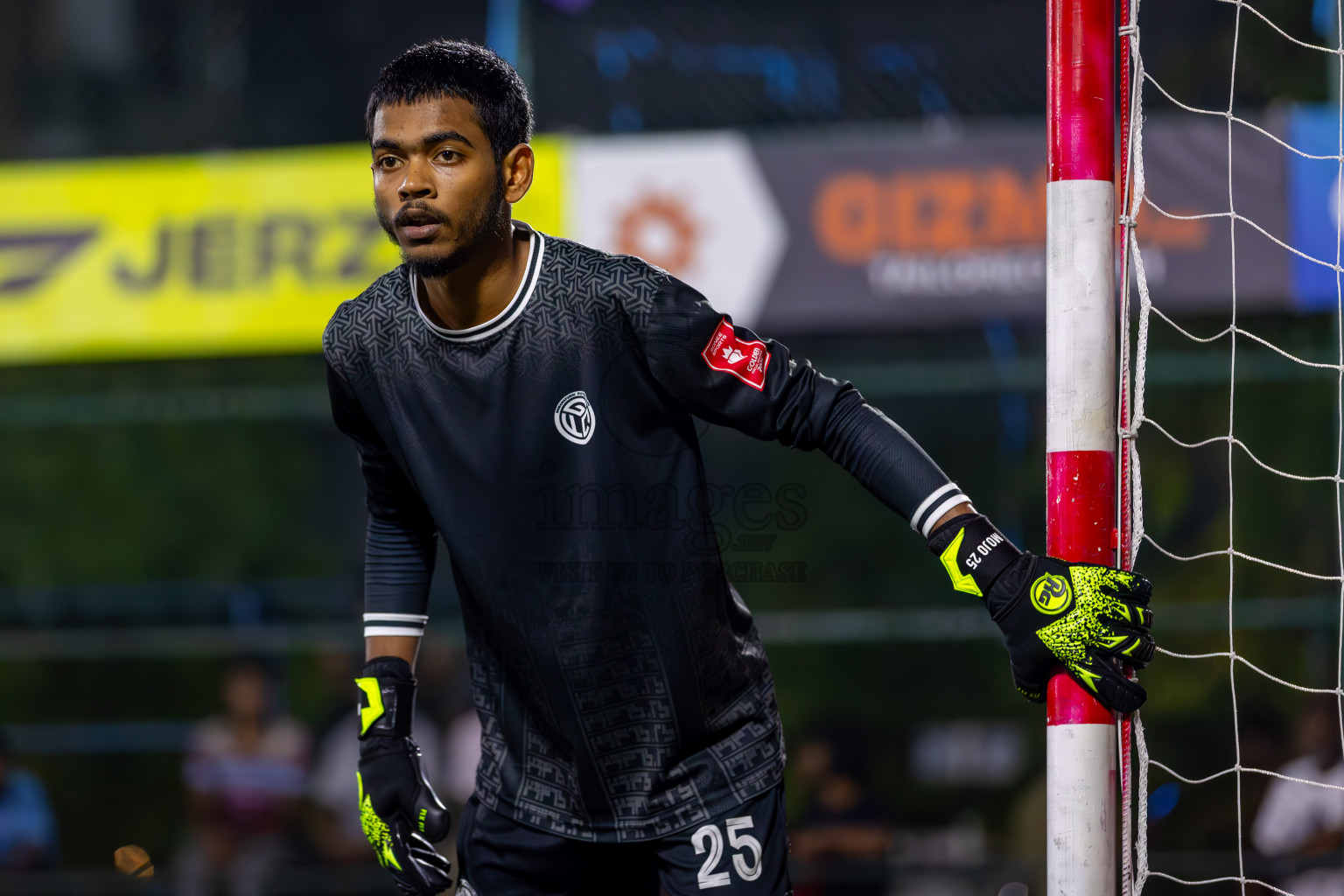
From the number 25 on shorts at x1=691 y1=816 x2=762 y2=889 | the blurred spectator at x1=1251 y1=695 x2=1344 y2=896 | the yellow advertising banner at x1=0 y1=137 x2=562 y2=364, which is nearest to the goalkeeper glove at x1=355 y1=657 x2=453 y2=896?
the number 25 on shorts at x1=691 y1=816 x2=762 y2=889

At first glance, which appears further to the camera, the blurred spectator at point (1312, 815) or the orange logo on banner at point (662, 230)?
the orange logo on banner at point (662, 230)

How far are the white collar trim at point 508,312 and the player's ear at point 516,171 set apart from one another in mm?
91

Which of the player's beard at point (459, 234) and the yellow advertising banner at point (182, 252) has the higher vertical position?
the yellow advertising banner at point (182, 252)

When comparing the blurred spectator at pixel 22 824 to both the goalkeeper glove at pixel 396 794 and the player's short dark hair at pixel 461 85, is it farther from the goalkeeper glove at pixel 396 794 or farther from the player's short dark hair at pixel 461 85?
the player's short dark hair at pixel 461 85

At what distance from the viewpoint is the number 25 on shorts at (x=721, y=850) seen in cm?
243

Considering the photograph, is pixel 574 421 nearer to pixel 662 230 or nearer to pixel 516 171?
pixel 516 171

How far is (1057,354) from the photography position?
2.51 meters

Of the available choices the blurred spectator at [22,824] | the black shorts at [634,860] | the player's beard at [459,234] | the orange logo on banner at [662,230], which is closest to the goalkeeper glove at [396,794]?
the black shorts at [634,860]

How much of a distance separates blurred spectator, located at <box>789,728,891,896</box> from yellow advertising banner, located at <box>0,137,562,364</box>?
11.4 feet

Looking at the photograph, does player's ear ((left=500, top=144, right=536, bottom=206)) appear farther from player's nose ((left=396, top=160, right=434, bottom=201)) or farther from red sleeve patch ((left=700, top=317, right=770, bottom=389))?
red sleeve patch ((left=700, top=317, right=770, bottom=389))

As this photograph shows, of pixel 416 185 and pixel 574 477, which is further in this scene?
pixel 574 477

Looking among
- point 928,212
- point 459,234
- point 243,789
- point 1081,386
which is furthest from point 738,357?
point 243,789

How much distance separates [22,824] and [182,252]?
3.16m

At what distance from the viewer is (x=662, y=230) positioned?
705 cm
